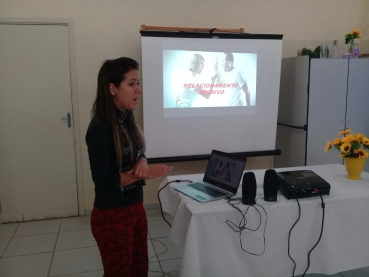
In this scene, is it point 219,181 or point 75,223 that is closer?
point 219,181

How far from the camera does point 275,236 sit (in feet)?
5.68

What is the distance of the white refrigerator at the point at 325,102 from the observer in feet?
11.3

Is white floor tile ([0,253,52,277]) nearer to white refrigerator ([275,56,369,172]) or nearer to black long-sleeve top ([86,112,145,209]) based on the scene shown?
black long-sleeve top ([86,112,145,209])

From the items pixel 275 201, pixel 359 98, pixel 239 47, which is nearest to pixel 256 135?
pixel 239 47

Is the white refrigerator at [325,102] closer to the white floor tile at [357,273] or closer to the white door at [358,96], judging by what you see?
the white door at [358,96]

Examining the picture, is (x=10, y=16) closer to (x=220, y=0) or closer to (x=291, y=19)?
(x=220, y=0)

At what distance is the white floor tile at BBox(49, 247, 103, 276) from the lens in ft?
8.04

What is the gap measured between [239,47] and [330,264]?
2.26m

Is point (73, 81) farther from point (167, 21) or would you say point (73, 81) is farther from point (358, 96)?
point (358, 96)

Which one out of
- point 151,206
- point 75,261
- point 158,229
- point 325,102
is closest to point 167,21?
point 325,102

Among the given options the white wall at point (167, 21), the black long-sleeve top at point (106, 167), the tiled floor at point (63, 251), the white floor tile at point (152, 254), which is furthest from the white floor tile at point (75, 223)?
the black long-sleeve top at point (106, 167)

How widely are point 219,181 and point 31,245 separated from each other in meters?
1.95

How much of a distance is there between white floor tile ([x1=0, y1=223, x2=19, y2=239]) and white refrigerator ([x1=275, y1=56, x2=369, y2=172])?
122 inches

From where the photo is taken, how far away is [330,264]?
180 centimetres
